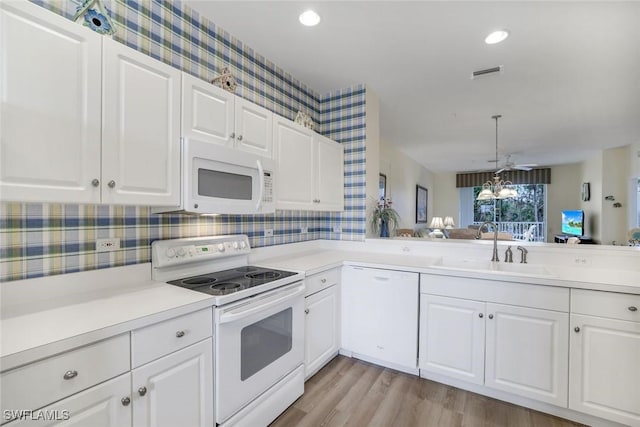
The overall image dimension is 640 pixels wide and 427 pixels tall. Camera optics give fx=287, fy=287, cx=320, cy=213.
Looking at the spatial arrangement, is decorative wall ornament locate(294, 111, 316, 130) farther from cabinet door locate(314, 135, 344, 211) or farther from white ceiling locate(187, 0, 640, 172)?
white ceiling locate(187, 0, 640, 172)

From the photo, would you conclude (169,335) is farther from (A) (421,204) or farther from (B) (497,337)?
(A) (421,204)

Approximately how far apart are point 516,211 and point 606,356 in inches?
323

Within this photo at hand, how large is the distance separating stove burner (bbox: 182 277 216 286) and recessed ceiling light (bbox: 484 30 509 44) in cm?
255

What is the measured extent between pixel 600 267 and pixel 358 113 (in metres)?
2.31

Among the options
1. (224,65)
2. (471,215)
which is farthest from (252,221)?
(471,215)

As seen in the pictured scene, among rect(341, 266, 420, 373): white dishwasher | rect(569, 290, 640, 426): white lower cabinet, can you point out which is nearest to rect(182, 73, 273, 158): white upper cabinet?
rect(341, 266, 420, 373): white dishwasher

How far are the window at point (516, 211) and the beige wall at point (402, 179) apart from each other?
1800 mm

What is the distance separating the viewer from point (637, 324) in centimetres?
156

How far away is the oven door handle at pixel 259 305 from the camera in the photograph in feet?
4.55

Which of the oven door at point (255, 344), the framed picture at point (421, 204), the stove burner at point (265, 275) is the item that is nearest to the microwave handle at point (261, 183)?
the stove burner at point (265, 275)

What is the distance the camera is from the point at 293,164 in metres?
2.32

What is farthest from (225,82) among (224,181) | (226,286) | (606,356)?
(606,356)

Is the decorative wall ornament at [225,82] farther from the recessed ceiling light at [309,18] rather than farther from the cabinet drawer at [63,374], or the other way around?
the cabinet drawer at [63,374]

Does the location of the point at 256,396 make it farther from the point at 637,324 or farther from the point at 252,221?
the point at 637,324
